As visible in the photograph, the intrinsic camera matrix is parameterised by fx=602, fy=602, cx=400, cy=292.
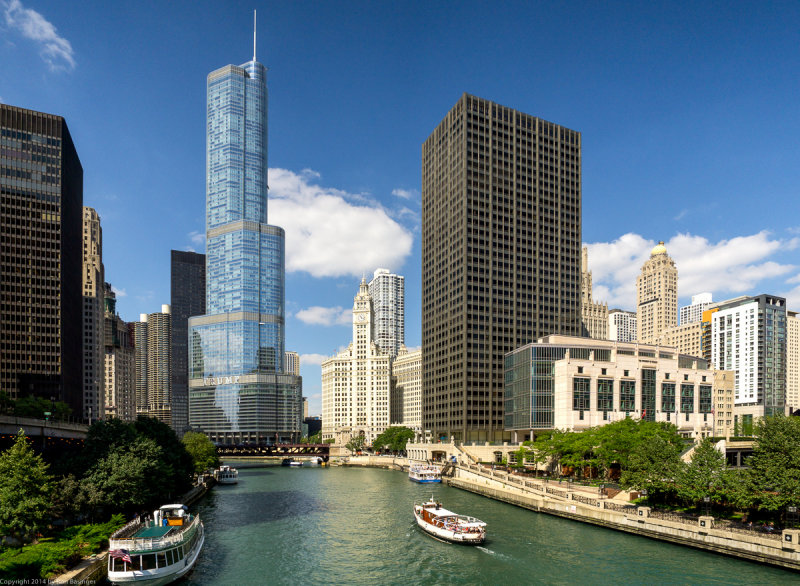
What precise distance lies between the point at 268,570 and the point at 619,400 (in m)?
130

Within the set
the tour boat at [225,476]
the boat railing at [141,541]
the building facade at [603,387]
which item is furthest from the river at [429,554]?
the tour boat at [225,476]

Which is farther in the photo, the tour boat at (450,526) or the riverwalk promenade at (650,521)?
the tour boat at (450,526)

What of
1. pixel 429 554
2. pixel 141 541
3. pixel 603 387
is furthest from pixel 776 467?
pixel 603 387

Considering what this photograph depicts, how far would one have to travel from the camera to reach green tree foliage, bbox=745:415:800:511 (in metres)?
73.2

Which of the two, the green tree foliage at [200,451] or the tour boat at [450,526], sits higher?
the tour boat at [450,526]

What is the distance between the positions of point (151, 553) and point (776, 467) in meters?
74.6

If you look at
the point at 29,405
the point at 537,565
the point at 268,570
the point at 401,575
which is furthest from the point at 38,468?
the point at 29,405

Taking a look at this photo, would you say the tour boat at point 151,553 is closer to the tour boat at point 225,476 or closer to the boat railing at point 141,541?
the boat railing at point 141,541

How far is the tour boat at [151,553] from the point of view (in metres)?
59.6

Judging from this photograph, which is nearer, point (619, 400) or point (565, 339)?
point (619, 400)

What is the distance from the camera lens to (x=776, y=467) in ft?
250

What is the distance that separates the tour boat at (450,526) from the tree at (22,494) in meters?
49.8

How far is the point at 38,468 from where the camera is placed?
68.6m

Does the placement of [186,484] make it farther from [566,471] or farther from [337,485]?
[566,471]
